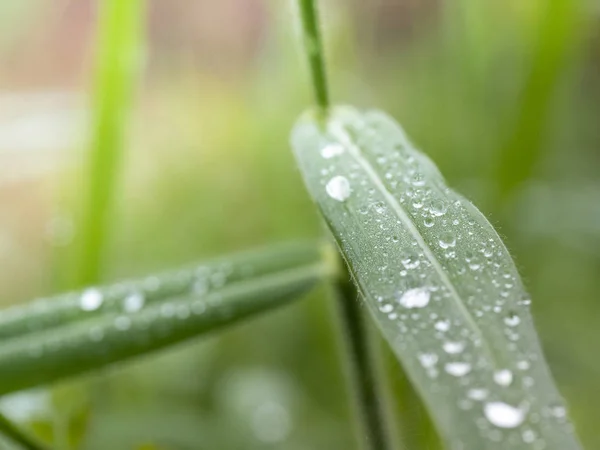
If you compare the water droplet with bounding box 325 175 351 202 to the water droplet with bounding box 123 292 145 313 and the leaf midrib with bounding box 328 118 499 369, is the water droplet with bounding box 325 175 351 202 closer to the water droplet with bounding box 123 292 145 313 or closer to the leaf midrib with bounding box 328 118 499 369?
the leaf midrib with bounding box 328 118 499 369

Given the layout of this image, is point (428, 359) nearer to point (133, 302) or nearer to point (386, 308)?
point (386, 308)

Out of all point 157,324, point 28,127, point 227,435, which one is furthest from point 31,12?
point 157,324

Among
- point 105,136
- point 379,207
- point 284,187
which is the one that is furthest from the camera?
point 284,187

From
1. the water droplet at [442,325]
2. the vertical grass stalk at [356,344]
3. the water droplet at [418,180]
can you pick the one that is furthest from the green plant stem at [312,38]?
the water droplet at [442,325]

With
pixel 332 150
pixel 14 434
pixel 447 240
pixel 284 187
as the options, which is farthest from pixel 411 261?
pixel 284 187

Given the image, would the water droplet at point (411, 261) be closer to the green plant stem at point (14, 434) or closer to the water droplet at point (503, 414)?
the water droplet at point (503, 414)
